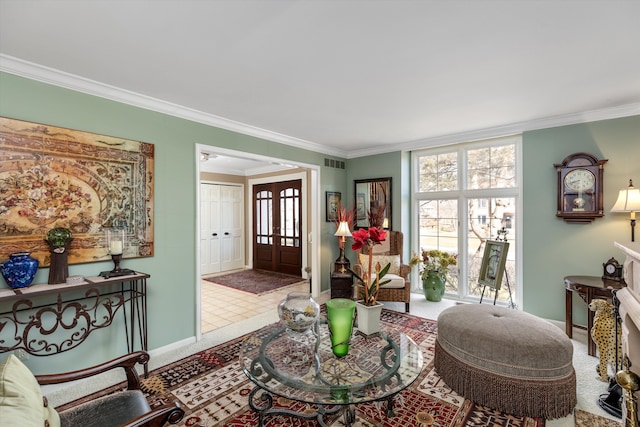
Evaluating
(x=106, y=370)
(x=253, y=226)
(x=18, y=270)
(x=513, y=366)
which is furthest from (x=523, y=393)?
(x=253, y=226)

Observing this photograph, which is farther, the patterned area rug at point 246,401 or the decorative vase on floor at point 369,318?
the decorative vase on floor at point 369,318

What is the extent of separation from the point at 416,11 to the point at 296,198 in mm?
5004

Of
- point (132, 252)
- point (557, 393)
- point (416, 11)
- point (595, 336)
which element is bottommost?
point (557, 393)

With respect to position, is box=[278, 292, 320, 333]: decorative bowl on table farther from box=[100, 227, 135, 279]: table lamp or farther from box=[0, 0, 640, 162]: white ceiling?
box=[0, 0, 640, 162]: white ceiling

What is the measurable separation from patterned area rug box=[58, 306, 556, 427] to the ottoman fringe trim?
0.20 ft

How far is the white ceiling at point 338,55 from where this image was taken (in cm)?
164

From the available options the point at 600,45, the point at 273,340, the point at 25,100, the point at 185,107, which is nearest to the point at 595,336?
the point at 600,45

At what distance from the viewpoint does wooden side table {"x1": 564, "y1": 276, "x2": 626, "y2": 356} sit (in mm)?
2828

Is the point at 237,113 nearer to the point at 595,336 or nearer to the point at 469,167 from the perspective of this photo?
the point at 469,167

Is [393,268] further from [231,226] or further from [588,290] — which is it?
[231,226]

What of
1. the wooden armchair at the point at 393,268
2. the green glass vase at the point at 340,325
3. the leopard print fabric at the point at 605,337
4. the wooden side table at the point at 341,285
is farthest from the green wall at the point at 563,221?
the green glass vase at the point at 340,325

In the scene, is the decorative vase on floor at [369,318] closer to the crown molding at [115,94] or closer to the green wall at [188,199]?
the green wall at [188,199]

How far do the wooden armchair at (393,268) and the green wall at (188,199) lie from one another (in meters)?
1.49

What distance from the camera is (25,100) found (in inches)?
88.0
